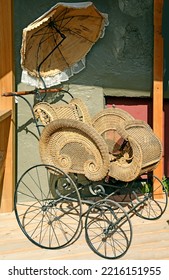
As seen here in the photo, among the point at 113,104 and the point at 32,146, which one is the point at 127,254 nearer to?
the point at 32,146

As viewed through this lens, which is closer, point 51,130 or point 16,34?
point 51,130

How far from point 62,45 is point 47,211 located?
5.48 feet

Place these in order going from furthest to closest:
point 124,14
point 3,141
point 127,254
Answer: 1. point 124,14
2. point 3,141
3. point 127,254

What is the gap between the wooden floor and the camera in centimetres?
238

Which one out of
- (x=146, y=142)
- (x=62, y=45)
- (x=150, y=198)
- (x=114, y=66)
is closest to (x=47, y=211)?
(x=146, y=142)

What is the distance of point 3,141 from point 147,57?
6.20ft

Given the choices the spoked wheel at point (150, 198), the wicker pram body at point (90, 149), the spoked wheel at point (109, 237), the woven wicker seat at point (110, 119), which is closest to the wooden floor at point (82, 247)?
the spoked wheel at point (109, 237)

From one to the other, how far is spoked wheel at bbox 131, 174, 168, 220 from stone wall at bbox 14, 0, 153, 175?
1.05 meters

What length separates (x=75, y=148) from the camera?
256 centimetres

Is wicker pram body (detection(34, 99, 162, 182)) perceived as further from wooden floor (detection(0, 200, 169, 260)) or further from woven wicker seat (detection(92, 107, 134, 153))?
wooden floor (detection(0, 200, 169, 260))

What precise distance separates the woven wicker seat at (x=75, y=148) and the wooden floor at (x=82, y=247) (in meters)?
0.55

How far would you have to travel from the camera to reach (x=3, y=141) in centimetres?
323
